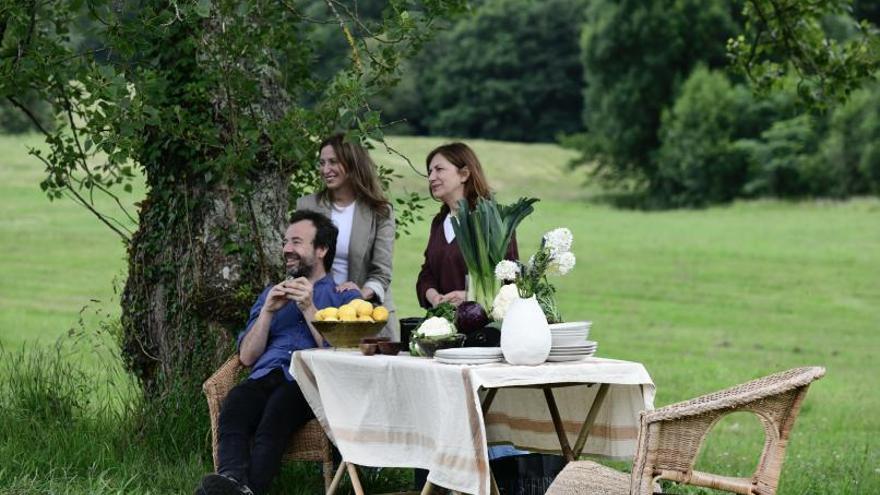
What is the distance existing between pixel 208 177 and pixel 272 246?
2.14 feet

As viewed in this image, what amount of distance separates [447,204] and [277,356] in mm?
1089

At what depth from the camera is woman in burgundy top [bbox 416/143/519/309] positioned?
6684 millimetres

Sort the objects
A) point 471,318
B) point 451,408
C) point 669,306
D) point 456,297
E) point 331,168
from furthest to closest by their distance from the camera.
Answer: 1. point 669,306
2. point 331,168
3. point 456,297
4. point 471,318
5. point 451,408

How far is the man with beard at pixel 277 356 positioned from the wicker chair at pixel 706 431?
6.58 feet

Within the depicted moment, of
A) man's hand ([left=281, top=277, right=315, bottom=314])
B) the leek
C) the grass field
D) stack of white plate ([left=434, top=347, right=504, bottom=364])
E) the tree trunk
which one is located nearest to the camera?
stack of white plate ([left=434, top=347, right=504, bottom=364])

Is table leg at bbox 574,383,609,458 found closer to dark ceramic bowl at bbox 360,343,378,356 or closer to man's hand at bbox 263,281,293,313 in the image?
dark ceramic bowl at bbox 360,343,378,356

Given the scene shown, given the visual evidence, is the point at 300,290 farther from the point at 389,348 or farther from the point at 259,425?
the point at 259,425

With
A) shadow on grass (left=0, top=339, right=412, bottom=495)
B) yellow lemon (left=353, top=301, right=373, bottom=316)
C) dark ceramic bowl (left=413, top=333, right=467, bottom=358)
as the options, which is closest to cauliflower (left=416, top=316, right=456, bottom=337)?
dark ceramic bowl (left=413, top=333, right=467, bottom=358)

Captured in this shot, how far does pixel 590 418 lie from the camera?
573 centimetres

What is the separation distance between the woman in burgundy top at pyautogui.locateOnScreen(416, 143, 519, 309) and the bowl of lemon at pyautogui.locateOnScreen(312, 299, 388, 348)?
18.9 inches

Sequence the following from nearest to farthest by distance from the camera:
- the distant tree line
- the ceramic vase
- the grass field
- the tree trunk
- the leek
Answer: the ceramic vase
the leek
the grass field
the tree trunk
the distant tree line

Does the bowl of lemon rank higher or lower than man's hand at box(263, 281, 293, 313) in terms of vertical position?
lower

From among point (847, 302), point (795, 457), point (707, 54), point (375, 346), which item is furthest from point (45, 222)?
point (707, 54)

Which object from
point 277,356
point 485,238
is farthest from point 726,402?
point 277,356
